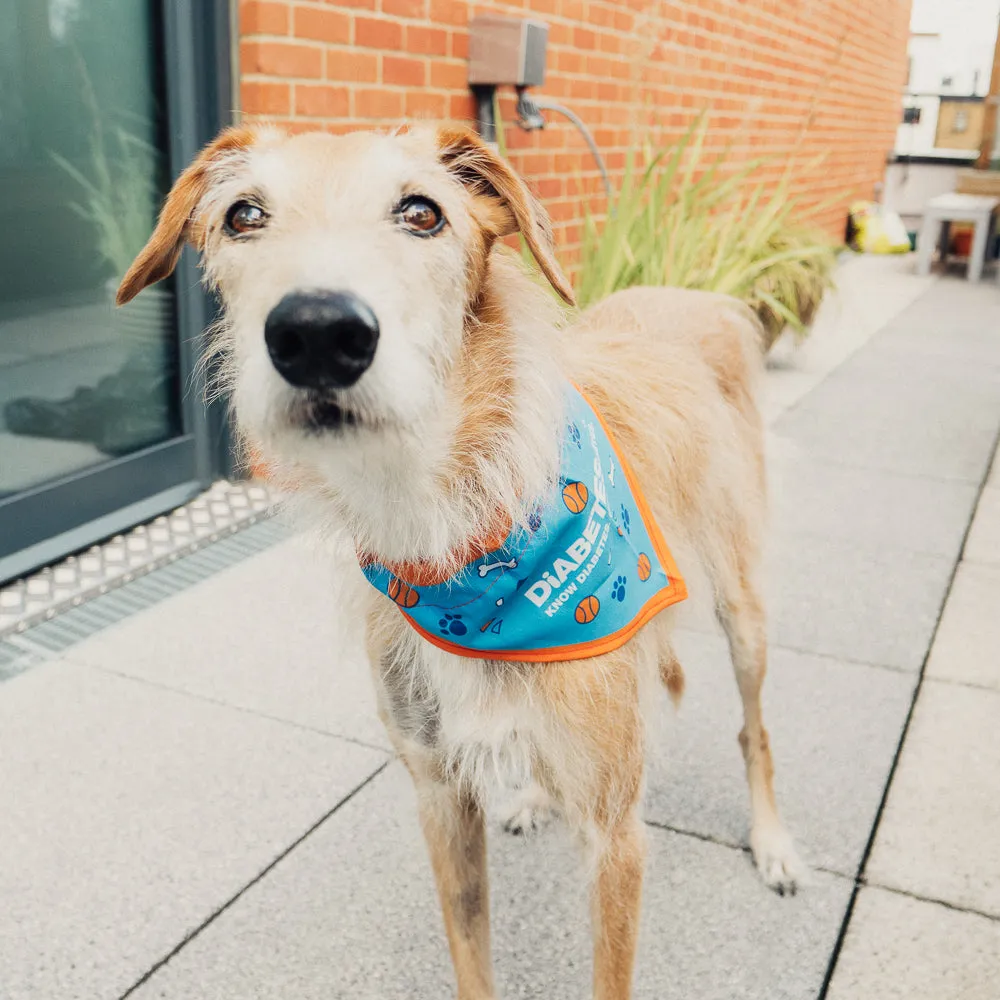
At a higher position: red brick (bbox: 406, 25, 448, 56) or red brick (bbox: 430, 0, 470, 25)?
red brick (bbox: 430, 0, 470, 25)

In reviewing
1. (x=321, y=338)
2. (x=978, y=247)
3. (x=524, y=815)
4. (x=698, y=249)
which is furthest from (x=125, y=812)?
(x=978, y=247)

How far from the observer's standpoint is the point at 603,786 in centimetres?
190

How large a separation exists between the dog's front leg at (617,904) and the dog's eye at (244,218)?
1283 mm

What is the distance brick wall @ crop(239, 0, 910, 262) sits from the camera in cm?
432

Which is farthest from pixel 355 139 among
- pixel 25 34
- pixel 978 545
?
pixel 978 545

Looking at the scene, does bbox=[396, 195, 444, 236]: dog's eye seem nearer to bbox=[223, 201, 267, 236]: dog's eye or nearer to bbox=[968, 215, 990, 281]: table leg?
bbox=[223, 201, 267, 236]: dog's eye

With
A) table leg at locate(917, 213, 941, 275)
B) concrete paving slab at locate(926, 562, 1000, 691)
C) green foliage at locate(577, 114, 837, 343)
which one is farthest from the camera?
table leg at locate(917, 213, 941, 275)

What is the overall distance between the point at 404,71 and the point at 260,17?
0.95 metres

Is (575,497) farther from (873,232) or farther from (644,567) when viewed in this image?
(873,232)

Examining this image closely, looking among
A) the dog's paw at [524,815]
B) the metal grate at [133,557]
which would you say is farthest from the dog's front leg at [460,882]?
the metal grate at [133,557]

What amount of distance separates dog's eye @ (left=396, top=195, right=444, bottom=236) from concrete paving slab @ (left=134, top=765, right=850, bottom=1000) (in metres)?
1.58

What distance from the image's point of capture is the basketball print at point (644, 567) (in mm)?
2043

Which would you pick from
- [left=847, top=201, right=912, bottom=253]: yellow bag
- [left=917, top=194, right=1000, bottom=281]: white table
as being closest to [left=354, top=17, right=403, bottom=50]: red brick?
[left=917, top=194, right=1000, bottom=281]: white table

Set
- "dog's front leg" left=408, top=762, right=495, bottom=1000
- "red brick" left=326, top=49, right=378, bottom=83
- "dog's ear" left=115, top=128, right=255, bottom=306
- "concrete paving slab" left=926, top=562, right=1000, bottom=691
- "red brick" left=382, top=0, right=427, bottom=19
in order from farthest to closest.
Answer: "red brick" left=382, top=0, right=427, bottom=19, "red brick" left=326, top=49, right=378, bottom=83, "concrete paving slab" left=926, top=562, right=1000, bottom=691, "dog's front leg" left=408, top=762, right=495, bottom=1000, "dog's ear" left=115, top=128, right=255, bottom=306
